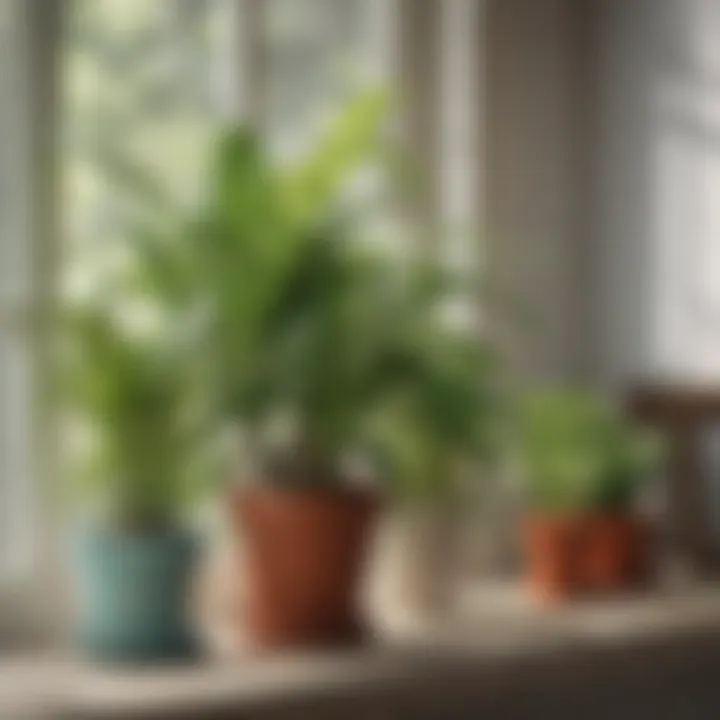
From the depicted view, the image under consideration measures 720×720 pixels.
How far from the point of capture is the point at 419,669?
1783mm

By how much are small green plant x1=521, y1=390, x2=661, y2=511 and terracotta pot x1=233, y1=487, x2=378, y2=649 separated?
324 mm

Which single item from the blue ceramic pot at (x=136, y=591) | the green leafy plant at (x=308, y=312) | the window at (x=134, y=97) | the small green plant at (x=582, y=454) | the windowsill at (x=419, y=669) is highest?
the window at (x=134, y=97)

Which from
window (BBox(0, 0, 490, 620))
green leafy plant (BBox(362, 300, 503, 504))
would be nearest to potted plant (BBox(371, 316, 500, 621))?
green leafy plant (BBox(362, 300, 503, 504))

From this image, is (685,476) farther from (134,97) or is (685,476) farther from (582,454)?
(134,97)

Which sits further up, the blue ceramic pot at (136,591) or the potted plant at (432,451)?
the potted plant at (432,451)

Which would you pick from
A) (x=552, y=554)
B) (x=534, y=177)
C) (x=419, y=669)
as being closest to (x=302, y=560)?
(x=419, y=669)

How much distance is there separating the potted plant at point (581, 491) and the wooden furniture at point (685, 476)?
0.16 meters

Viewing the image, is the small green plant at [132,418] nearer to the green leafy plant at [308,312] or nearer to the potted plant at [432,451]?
the green leafy plant at [308,312]

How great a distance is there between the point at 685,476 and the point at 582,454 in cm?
28

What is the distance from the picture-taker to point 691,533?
2291 mm

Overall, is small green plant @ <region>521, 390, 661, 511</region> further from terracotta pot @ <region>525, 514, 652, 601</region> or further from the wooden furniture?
the wooden furniture

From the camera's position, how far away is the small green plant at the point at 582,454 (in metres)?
2.07

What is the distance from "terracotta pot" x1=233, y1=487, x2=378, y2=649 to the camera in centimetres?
181

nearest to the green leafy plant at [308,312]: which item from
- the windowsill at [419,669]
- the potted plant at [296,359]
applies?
the potted plant at [296,359]
